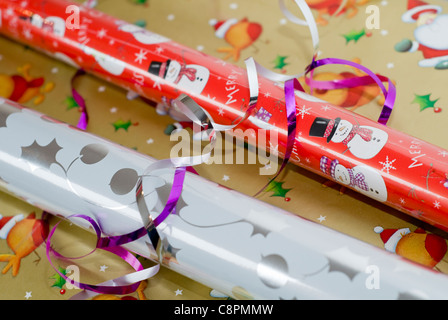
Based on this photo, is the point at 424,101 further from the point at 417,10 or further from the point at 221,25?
the point at 221,25

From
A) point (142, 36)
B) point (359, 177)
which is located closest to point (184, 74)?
point (142, 36)

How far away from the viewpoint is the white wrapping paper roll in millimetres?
706

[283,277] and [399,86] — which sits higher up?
[399,86]

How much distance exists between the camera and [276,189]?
0.92m

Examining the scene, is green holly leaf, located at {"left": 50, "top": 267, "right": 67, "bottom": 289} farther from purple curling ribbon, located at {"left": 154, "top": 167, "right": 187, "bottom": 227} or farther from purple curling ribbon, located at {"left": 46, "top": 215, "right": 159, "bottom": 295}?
purple curling ribbon, located at {"left": 154, "top": 167, "right": 187, "bottom": 227}

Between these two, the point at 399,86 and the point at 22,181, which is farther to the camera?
the point at 399,86

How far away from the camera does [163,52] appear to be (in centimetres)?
96

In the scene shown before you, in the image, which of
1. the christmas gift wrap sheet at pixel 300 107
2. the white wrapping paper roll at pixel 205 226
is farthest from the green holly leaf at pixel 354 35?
the white wrapping paper roll at pixel 205 226

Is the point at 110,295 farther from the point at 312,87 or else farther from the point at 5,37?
the point at 5,37

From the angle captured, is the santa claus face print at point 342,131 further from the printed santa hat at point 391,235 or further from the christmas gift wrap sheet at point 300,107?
the printed santa hat at point 391,235

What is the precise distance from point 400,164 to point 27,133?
1.93ft

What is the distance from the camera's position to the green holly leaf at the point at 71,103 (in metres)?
1.07
